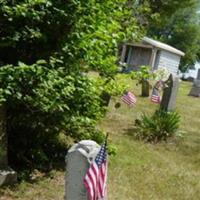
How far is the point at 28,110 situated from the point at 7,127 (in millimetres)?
488

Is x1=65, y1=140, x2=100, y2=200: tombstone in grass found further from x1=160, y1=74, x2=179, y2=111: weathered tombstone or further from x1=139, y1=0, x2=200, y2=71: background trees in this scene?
x1=139, y1=0, x2=200, y2=71: background trees

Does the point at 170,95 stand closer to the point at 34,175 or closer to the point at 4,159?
the point at 34,175

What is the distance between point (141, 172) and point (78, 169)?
13.8 feet

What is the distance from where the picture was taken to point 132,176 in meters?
8.69

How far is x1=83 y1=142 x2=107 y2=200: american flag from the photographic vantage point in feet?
15.6

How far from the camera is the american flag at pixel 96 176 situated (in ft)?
15.6

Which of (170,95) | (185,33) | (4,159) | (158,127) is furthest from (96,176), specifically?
(185,33)

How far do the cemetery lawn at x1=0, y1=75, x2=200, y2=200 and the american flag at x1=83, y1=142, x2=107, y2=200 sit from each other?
2.10 meters

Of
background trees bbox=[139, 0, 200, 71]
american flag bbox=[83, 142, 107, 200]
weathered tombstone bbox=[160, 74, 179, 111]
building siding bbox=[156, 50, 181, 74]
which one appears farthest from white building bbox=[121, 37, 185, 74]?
american flag bbox=[83, 142, 107, 200]

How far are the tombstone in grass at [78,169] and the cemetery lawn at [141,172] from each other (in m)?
1.85

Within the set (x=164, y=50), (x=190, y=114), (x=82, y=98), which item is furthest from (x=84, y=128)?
(x=164, y=50)

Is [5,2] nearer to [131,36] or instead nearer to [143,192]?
[131,36]

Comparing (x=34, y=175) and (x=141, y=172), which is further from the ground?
(x=34, y=175)

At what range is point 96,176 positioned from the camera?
4.77m
